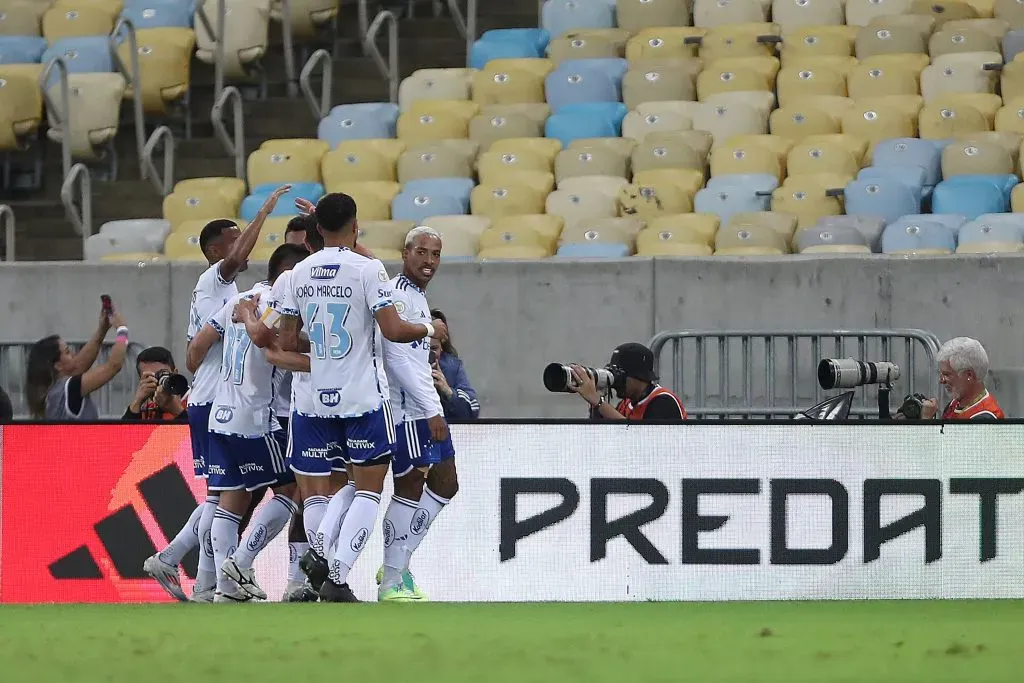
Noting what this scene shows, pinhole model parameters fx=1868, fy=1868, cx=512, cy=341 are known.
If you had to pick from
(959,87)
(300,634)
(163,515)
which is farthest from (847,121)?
(300,634)

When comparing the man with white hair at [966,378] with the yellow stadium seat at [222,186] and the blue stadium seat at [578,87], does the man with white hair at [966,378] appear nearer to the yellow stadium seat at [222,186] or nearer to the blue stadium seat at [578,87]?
the blue stadium seat at [578,87]

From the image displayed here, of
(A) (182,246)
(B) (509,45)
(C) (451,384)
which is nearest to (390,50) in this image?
(B) (509,45)

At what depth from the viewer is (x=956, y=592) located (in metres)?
10.1

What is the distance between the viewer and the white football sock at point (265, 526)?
9.79m

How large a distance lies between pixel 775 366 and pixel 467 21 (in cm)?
Result: 733

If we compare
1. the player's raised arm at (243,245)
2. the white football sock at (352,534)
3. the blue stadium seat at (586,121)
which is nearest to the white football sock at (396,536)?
the white football sock at (352,534)

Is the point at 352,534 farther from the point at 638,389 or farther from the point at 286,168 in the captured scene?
the point at 286,168

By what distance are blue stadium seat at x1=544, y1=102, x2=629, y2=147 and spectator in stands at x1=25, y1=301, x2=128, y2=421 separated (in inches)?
233

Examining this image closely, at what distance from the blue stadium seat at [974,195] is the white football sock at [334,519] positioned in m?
6.87

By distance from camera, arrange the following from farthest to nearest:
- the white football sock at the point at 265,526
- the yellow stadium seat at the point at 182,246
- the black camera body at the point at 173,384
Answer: the yellow stadium seat at the point at 182,246 < the black camera body at the point at 173,384 < the white football sock at the point at 265,526

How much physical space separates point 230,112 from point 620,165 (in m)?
5.21

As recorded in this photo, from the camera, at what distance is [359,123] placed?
57.9ft

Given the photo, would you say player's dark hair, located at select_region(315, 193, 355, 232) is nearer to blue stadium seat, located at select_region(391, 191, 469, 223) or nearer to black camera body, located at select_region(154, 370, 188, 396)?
black camera body, located at select_region(154, 370, 188, 396)

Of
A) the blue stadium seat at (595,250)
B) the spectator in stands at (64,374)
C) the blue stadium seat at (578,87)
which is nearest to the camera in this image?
the spectator in stands at (64,374)
